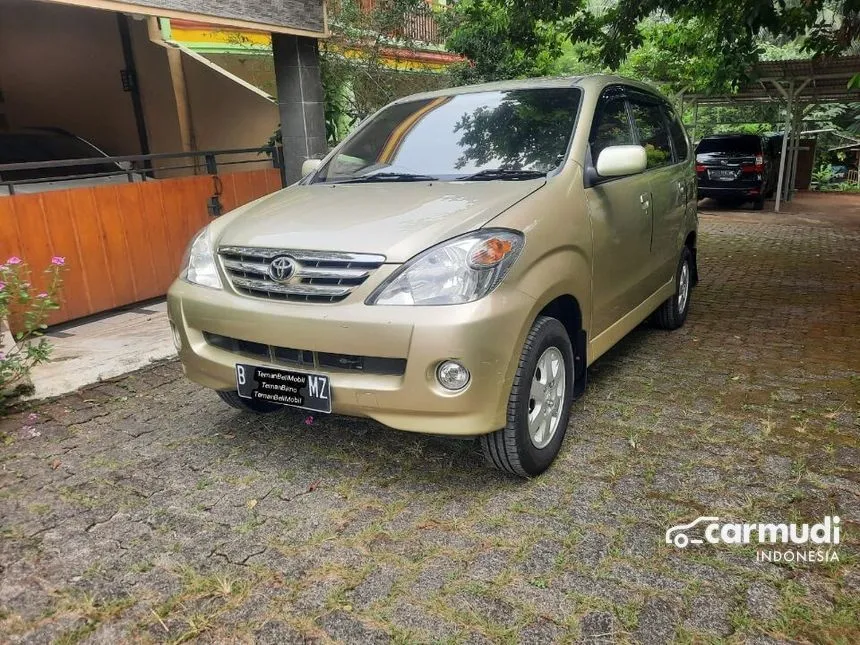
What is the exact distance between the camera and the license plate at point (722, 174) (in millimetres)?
14508

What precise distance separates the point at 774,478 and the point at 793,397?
1.12 meters

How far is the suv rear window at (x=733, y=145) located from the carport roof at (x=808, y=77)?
1.01 m

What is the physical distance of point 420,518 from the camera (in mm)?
2758

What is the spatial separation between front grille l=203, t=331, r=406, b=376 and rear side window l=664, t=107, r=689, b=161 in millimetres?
3343

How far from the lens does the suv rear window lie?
14422 millimetres

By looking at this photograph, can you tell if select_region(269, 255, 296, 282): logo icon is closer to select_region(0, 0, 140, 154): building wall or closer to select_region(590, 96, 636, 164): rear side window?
select_region(590, 96, 636, 164): rear side window

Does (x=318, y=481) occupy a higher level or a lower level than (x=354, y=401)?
lower

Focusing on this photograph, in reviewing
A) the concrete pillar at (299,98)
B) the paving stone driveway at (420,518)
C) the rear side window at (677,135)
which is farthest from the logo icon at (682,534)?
the concrete pillar at (299,98)

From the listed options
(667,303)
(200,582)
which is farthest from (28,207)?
(667,303)

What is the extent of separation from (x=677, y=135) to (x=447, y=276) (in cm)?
330

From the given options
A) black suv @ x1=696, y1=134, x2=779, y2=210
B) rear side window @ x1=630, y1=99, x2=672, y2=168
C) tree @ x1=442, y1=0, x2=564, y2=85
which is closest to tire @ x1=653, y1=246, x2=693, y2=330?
rear side window @ x1=630, y1=99, x2=672, y2=168

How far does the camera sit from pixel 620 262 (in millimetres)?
3709

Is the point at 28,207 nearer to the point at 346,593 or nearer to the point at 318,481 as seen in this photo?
the point at 318,481

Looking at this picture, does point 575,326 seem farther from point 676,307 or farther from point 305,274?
point 676,307
